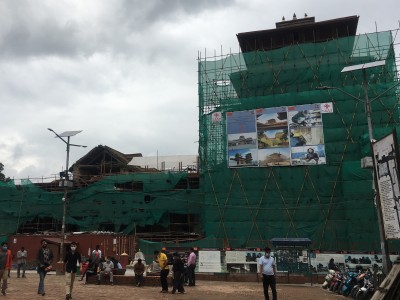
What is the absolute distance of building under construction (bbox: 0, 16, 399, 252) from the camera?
1184 inches

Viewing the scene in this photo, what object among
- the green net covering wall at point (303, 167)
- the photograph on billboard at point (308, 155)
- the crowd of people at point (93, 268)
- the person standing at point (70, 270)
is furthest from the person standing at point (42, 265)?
the photograph on billboard at point (308, 155)

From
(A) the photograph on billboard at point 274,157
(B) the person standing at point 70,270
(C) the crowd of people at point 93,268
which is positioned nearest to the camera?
(B) the person standing at point 70,270

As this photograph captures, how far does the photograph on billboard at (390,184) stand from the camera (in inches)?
306

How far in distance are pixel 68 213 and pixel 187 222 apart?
10.8m

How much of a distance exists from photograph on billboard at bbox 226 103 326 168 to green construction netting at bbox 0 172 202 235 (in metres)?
6.04

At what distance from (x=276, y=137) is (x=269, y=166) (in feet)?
7.82

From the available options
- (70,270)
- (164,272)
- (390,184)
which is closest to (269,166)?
(164,272)

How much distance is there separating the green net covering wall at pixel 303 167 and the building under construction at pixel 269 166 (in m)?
0.08

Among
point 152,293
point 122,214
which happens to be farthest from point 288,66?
point 152,293

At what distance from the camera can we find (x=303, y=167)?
3131 centimetres

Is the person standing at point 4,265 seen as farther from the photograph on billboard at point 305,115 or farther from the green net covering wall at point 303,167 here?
the photograph on billboard at point 305,115

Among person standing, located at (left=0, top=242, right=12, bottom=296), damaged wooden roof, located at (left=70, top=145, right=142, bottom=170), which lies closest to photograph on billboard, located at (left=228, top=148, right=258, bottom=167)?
damaged wooden roof, located at (left=70, top=145, right=142, bottom=170)

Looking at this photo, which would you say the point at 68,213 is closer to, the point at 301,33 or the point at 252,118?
the point at 252,118

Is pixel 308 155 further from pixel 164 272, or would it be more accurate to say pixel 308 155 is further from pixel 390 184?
pixel 390 184
